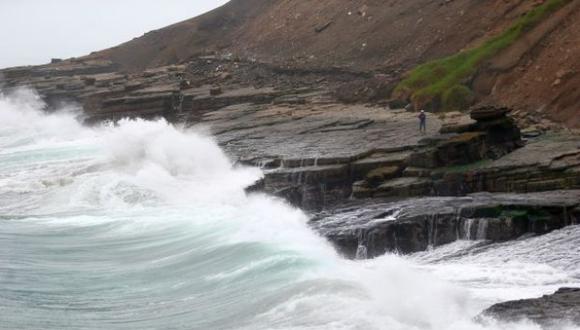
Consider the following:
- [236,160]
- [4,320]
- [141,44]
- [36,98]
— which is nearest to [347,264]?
[4,320]

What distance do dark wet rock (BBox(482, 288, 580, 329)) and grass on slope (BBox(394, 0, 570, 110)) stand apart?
18.1m

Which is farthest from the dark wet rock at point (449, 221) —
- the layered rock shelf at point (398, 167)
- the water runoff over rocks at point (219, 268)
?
the water runoff over rocks at point (219, 268)

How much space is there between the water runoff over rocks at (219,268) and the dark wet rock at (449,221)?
0.47m

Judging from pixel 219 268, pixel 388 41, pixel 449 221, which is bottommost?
pixel 219 268

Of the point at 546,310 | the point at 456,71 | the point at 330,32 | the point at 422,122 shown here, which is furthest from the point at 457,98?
the point at 330,32

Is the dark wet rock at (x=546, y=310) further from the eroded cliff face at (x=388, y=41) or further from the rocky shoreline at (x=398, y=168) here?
the eroded cliff face at (x=388, y=41)

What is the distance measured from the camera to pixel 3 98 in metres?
59.5

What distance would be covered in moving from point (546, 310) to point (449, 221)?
6012mm

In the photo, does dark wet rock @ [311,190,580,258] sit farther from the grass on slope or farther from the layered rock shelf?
the grass on slope

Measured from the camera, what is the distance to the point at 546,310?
439 inches

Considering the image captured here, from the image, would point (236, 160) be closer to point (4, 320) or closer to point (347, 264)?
point (347, 264)

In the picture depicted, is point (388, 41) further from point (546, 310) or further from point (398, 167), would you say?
point (546, 310)

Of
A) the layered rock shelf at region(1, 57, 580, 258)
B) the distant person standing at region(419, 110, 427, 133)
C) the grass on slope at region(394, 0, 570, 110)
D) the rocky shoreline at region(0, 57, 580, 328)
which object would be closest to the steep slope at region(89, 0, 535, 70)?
the grass on slope at region(394, 0, 570, 110)

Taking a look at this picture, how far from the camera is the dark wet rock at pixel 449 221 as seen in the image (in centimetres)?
1627
